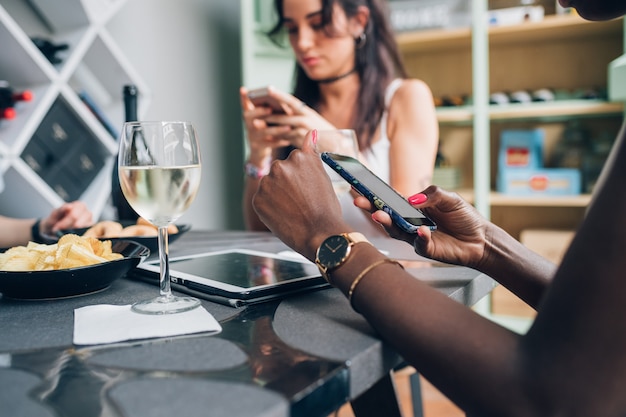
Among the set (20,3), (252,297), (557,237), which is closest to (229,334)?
(252,297)

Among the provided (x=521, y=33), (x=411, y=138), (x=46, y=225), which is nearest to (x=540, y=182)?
(x=521, y=33)

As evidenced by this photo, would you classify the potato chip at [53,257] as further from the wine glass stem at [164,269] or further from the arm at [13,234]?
the arm at [13,234]

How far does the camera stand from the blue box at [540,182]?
255 cm

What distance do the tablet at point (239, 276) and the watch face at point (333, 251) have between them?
9cm

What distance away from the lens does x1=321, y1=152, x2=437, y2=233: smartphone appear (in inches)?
27.0

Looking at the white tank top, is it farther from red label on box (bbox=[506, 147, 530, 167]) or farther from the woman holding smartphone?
red label on box (bbox=[506, 147, 530, 167])

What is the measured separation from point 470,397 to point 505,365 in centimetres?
4

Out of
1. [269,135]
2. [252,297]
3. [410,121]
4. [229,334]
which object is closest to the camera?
[229,334]

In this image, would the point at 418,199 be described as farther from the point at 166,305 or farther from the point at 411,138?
the point at 411,138

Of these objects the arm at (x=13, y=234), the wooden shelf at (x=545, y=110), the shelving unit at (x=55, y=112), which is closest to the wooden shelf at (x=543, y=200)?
the wooden shelf at (x=545, y=110)

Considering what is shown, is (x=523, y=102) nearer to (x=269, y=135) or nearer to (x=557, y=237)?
(x=557, y=237)

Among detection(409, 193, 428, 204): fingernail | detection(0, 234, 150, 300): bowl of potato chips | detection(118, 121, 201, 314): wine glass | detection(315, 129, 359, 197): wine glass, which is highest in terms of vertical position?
detection(315, 129, 359, 197): wine glass

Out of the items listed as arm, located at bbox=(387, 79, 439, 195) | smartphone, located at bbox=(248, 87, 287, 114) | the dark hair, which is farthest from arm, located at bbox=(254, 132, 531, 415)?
the dark hair

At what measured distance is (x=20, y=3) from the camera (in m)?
1.89
